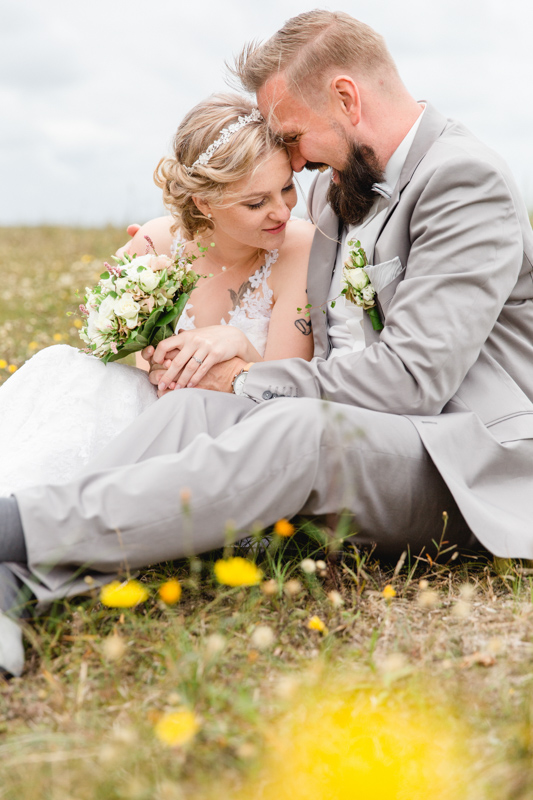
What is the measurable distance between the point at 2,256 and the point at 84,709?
10.1 m

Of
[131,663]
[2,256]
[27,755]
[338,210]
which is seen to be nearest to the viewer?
[27,755]

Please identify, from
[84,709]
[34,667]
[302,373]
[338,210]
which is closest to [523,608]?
[302,373]

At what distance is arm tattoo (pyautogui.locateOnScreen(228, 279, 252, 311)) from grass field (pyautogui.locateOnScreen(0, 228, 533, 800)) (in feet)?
5.39

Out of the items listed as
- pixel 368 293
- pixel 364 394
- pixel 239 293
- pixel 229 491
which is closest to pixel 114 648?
pixel 229 491

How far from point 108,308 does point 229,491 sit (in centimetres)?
126

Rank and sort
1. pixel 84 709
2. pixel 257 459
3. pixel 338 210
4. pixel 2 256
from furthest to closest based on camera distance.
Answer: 1. pixel 2 256
2. pixel 338 210
3. pixel 257 459
4. pixel 84 709

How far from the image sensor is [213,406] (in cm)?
304

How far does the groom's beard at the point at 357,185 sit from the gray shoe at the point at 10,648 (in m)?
2.39

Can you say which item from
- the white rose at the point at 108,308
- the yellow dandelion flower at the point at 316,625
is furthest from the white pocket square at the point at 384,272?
the yellow dandelion flower at the point at 316,625

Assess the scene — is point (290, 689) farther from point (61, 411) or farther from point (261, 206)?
point (261, 206)

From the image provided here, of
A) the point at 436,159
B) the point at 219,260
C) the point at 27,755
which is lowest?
the point at 27,755

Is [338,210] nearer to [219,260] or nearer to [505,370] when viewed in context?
[219,260]

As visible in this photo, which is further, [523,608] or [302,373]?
[302,373]

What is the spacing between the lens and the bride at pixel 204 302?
3.07 meters
